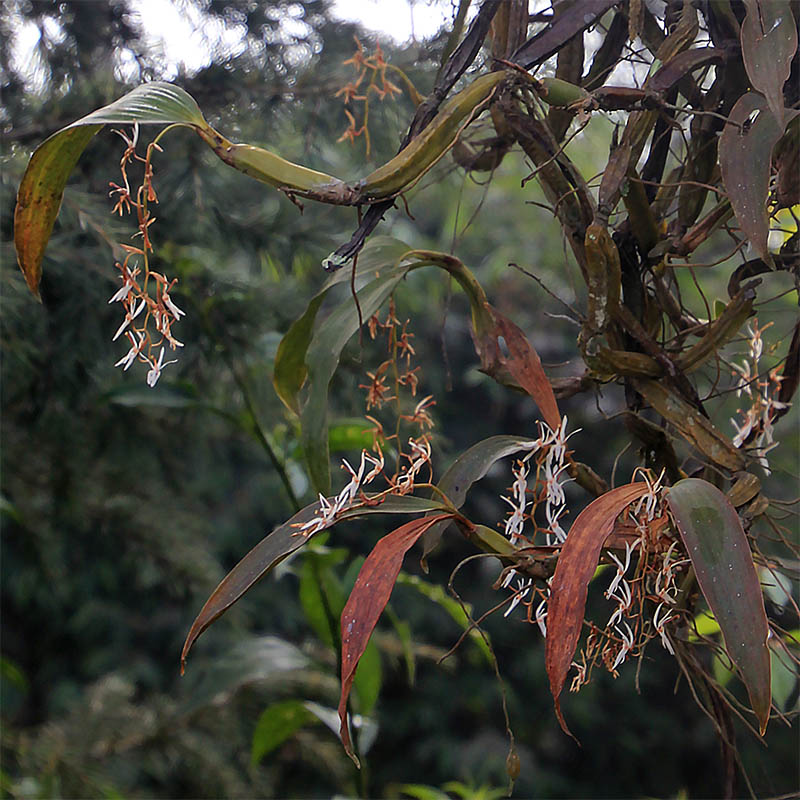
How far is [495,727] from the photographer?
4.62ft

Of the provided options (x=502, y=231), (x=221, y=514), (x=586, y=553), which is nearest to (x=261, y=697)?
(x=221, y=514)

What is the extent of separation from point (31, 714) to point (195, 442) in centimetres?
70

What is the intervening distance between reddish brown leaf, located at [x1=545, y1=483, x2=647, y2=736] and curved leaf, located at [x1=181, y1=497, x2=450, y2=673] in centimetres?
5

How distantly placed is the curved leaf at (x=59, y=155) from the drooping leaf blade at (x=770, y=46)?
180mm

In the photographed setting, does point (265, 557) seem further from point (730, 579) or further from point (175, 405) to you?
point (175, 405)

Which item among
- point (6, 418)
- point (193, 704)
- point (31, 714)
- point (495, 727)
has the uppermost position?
point (6, 418)

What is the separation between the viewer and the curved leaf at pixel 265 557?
0.25m

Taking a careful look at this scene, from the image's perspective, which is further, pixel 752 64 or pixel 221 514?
pixel 221 514

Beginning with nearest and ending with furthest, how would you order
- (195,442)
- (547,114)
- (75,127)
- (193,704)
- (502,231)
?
(75,127) < (547,114) < (193,704) < (195,442) < (502,231)

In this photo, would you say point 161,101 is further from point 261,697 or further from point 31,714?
point 31,714

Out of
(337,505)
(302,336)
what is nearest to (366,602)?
(337,505)

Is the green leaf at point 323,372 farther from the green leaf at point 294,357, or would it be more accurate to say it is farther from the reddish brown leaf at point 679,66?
the reddish brown leaf at point 679,66

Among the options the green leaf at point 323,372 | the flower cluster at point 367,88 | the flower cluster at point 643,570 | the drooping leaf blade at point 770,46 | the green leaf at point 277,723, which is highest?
the flower cluster at point 367,88

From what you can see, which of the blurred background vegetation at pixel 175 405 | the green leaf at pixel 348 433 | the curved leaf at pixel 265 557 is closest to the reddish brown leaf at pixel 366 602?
the curved leaf at pixel 265 557
